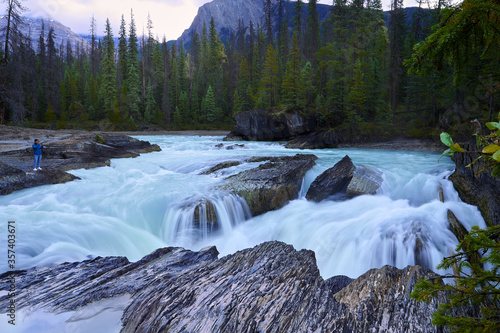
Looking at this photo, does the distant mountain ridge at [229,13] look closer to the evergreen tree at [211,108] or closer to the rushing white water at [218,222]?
the evergreen tree at [211,108]

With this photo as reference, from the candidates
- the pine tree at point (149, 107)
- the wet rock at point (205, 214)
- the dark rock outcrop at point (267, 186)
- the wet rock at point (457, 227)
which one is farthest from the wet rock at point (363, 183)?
the pine tree at point (149, 107)

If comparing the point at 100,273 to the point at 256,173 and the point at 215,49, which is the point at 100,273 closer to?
the point at 256,173

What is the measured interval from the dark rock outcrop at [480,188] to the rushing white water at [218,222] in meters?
0.29

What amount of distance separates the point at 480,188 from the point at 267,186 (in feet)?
20.8

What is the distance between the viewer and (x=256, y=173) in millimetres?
10656

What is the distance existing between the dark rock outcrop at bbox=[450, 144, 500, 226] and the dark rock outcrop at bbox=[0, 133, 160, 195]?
45.1ft

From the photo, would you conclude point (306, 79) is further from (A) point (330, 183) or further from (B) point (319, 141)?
(A) point (330, 183)

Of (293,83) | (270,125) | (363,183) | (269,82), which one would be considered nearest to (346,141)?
(270,125)

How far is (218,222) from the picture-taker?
339 inches

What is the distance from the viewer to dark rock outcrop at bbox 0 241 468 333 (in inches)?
108

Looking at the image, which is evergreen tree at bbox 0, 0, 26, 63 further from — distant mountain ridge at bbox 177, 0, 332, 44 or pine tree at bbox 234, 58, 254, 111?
distant mountain ridge at bbox 177, 0, 332, 44

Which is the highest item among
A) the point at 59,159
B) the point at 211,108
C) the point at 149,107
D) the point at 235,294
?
the point at 149,107

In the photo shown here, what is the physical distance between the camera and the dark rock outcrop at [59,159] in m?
9.69

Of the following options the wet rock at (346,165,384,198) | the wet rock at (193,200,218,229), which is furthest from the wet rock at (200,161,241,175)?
the wet rock at (346,165,384,198)
